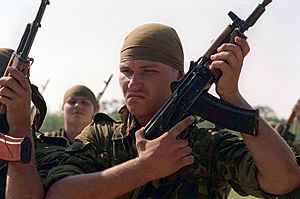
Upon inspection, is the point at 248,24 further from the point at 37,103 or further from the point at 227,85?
the point at 37,103

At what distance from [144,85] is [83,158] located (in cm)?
53

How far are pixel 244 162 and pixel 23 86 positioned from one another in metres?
1.14

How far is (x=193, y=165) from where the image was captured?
3.31m

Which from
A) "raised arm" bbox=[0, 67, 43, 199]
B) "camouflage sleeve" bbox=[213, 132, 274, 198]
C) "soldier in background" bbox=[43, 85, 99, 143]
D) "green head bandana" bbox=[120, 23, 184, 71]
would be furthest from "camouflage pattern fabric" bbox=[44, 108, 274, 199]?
"soldier in background" bbox=[43, 85, 99, 143]

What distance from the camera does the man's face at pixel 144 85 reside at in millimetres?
3293

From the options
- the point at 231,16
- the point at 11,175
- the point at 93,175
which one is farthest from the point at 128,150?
the point at 231,16

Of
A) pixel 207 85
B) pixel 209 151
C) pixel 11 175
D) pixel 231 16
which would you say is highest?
pixel 231 16

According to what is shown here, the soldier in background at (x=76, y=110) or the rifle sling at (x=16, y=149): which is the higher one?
the rifle sling at (x=16, y=149)

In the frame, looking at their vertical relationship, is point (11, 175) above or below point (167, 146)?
below

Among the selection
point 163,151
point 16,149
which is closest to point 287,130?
point 163,151

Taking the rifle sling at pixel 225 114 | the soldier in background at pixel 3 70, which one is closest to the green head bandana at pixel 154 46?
the rifle sling at pixel 225 114

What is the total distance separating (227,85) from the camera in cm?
301

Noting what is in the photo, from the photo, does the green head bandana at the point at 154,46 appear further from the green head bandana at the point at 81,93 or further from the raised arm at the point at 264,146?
the green head bandana at the point at 81,93

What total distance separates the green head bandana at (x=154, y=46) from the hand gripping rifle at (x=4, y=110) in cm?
48
